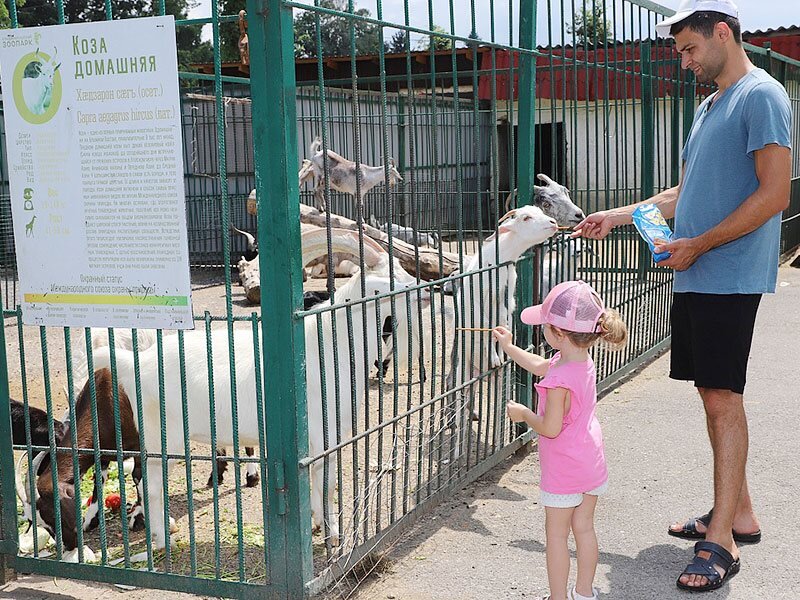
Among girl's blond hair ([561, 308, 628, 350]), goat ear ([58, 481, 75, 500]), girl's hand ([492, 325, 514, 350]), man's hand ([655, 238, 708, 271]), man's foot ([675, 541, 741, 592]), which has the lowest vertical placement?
man's foot ([675, 541, 741, 592])

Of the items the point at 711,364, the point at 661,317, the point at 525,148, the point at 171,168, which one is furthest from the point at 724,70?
the point at 661,317

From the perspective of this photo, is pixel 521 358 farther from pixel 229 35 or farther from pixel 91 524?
pixel 229 35

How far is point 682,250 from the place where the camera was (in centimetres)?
379

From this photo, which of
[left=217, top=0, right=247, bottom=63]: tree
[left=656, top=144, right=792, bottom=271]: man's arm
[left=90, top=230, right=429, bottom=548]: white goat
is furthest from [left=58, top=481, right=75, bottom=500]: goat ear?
[left=217, top=0, right=247, bottom=63]: tree

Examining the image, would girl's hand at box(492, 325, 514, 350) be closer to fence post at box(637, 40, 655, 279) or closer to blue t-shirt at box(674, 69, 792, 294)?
blue t-shirt at box(674, 69, 792, 294)

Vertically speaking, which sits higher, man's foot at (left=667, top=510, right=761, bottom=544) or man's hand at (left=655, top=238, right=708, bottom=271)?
man's hand at (left=655, top=238, right=708, bottom=271)

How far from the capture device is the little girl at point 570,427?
3.32m

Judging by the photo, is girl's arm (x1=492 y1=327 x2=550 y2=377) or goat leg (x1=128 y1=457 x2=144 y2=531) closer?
girl's arm (x1=492 y1=327 x2=550 y2=377)

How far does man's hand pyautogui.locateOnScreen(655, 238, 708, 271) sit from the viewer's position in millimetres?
3771

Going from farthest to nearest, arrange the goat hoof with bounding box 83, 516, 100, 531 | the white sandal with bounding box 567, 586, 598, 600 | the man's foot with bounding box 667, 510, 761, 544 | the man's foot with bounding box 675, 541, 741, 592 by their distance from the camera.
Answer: the goat hoof with bounding box 83, 516, 100, 531 → the man's foot with bounding box 667, 510, 761, 544 → the man's foot with bounding box 675, 541, 741, 592 → the white sandal with bounding box 567, 586, 598, 600

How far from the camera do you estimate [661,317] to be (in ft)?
28.2

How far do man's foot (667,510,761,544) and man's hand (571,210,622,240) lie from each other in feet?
4.60

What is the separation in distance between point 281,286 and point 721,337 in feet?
6.17

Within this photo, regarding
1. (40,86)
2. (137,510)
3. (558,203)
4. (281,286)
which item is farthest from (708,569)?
(558,203)
